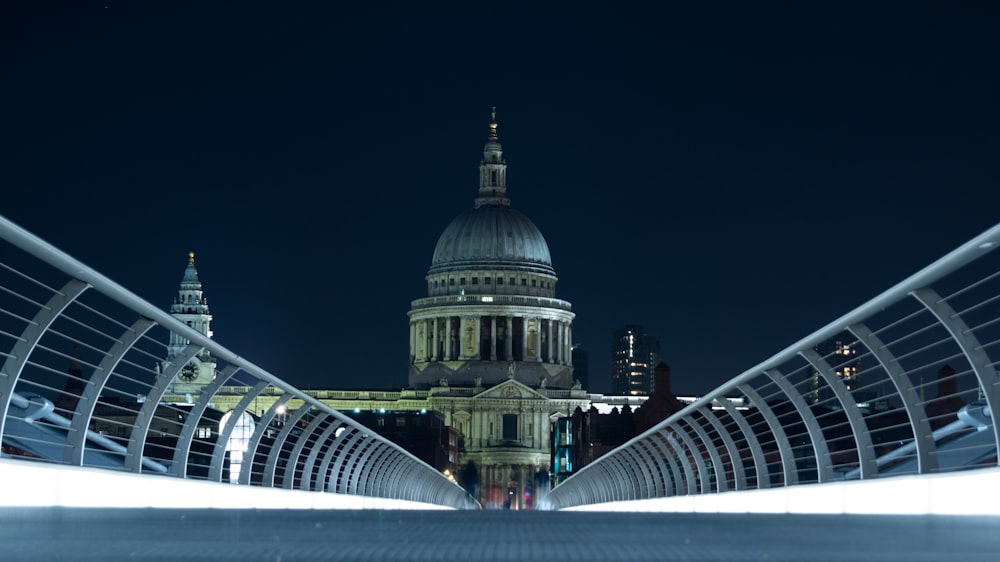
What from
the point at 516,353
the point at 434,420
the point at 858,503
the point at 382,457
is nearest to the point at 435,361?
the point at 516,353

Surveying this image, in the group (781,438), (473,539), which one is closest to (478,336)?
(781,438)

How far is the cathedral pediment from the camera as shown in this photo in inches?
7692

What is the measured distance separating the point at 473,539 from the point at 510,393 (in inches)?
7526

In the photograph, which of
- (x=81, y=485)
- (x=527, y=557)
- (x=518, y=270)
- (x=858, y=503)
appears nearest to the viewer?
(x=527, y=557)

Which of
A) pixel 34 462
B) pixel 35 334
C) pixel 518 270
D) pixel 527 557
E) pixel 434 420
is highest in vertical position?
pixel 518 270

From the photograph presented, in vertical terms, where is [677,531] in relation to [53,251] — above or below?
below

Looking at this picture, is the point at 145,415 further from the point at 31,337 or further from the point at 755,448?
the point at 755,448

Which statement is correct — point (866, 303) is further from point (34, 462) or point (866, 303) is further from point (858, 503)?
point (34, 462)

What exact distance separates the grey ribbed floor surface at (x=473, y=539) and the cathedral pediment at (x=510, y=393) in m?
187

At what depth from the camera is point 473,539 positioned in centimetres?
687

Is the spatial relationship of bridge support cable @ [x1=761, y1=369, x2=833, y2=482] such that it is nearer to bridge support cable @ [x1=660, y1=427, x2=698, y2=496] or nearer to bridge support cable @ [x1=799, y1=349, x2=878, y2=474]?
bridge support cable @ [x1=799, y1=349, x2=878, y2=474]

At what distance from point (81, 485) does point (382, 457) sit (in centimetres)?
1715

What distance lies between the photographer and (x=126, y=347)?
10086 mm

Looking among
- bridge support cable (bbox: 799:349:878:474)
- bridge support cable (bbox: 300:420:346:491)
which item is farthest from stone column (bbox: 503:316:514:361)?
bridge support cable (bbox: 799:349:878:474)
